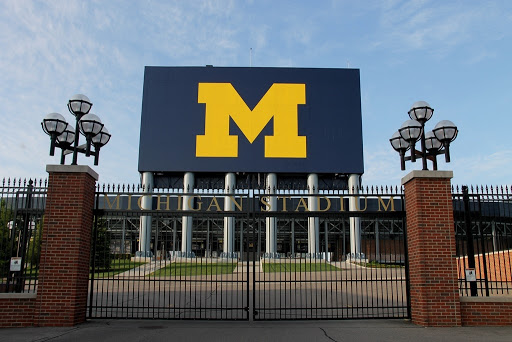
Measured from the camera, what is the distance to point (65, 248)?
10602 millimetres

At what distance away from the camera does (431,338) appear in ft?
29.5

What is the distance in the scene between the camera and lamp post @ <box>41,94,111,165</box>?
10.8 m

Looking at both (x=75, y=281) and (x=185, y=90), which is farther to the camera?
(x=185, y=90)

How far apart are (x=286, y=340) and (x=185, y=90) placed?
35062mm

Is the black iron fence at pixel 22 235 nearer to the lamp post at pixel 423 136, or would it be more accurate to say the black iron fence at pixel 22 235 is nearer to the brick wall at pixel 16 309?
the brick wall at pixel 16 309

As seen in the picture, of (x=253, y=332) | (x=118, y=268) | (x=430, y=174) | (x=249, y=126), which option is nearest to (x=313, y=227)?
(x=249, y=126)

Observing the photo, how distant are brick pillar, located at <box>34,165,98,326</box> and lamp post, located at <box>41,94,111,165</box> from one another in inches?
25.8

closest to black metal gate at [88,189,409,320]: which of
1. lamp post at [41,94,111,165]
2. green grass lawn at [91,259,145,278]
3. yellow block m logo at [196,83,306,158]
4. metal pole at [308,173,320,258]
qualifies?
green grass lawn at [91,259,145,278]

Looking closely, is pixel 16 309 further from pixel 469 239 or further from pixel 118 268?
pixel 469 239

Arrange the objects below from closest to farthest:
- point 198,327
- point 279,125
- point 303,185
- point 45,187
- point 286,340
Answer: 1. point 286,340
2. point 198,327
3. point 45,187
4. point 279,125
5. point 303,185

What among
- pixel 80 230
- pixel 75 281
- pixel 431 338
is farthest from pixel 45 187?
pixel 431 338

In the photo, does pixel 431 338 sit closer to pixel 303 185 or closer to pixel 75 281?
pixel 75 281

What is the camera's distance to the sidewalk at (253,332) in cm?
898

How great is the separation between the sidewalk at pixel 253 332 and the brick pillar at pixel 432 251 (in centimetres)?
44
